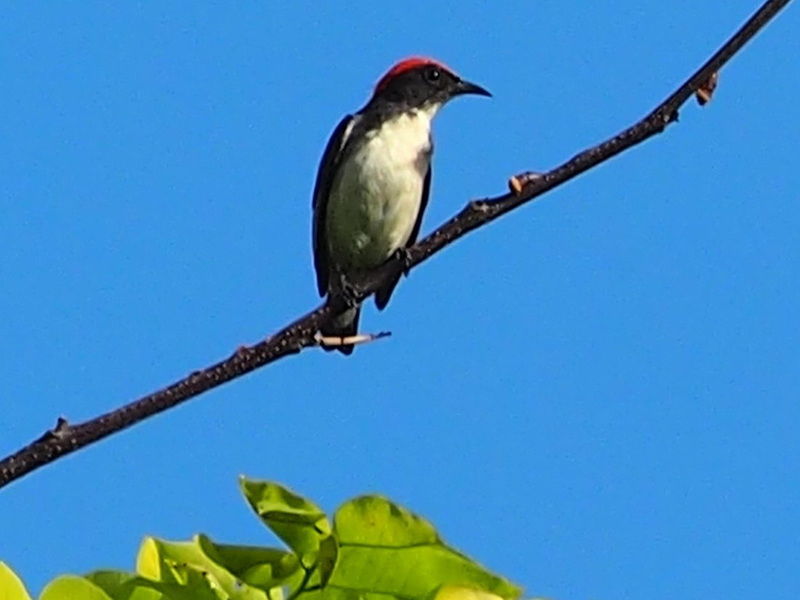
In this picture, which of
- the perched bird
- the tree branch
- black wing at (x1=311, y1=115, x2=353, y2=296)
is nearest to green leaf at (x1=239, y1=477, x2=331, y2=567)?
the tree branch

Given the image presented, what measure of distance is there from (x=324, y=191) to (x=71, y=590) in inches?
200

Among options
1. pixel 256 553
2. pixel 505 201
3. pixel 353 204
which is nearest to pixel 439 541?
pixel 256 553

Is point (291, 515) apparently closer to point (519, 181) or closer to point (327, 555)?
point (327, 555)

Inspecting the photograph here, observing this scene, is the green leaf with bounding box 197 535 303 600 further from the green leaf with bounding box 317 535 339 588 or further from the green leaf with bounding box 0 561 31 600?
the green leaf with bounding box 0 561 31 600

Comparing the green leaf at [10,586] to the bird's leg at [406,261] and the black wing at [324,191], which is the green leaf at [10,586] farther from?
the black wing at [324,191]

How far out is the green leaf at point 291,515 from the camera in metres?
1.24

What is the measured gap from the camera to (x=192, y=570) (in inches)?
50.0

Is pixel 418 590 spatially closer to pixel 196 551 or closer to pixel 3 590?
pixel 196 551

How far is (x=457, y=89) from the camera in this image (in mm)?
6395

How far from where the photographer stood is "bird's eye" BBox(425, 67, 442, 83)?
20.8 ft

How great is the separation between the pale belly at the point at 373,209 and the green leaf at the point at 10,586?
15.5ft

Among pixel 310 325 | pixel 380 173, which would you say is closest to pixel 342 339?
pixel 310 325

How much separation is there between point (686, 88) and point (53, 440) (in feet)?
1.98

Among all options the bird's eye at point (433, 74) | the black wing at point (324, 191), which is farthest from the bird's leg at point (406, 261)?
the bird's eye at point (433, 74)
